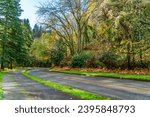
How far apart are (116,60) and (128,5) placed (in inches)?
266

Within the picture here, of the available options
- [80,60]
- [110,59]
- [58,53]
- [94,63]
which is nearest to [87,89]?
→ [110,59]

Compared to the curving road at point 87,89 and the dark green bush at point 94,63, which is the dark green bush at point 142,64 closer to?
the dark green bush at point 94,63

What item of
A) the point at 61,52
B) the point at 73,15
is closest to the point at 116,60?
the point at 73,15

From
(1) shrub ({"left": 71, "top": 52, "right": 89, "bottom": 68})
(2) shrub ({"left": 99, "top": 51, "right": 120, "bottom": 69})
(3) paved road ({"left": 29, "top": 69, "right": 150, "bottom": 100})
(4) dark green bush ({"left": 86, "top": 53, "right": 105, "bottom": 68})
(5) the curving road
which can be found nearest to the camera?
(5) the curving road

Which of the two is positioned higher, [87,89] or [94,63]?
[94,63]

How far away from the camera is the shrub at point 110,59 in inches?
1628

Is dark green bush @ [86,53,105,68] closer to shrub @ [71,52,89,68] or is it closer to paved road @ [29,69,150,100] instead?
shrub @ [71,52,89,68]

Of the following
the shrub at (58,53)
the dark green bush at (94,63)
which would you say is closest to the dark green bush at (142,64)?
the dark green bush at (94,63)

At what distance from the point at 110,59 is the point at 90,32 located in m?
17.2

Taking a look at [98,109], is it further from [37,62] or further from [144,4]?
[37,62]

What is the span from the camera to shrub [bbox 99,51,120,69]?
41362mm

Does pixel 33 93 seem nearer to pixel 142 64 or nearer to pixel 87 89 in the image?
pixel 87 89

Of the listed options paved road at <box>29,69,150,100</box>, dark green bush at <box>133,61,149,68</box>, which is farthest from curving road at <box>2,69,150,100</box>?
dark green bush at <box>133,61,149,68</box>

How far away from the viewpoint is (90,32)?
58.9 metres
